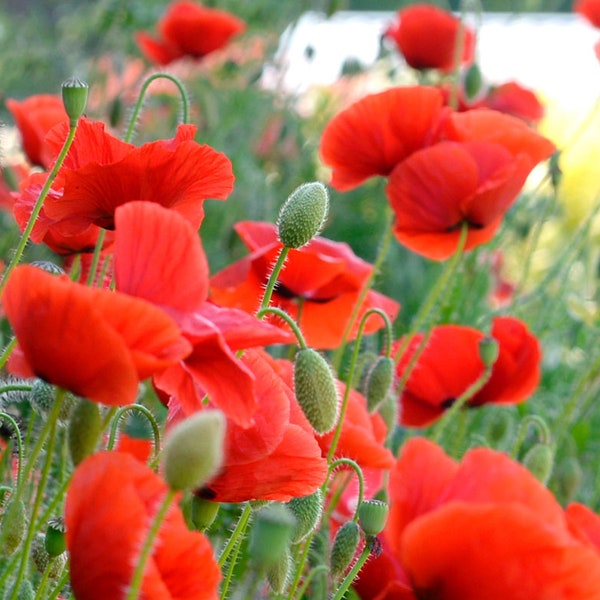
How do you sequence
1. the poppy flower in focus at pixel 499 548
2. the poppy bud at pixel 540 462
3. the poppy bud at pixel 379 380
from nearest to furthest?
the poppy flower in focus at pixel 499 548 → the poppy bud at pixel 379 380 → the poppy bud at pixel 540 462

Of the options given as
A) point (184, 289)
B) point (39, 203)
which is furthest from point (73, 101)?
point (184, 289)

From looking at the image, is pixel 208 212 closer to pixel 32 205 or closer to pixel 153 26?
pixel 153 26

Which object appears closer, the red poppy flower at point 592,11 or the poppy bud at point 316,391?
the poppy bud at point 316,391

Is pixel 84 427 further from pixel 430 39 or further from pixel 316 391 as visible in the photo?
pixel 430 39

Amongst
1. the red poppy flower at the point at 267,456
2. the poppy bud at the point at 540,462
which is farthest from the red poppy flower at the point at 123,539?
the poppy bud at the point at 540,462

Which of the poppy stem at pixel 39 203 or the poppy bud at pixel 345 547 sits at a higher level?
the poppy stem at pixel 39 203

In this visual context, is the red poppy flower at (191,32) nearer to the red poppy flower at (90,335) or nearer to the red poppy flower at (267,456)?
the red poppy flower at (267,456)

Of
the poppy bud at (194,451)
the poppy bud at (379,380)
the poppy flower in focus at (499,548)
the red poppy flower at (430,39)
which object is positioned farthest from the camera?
the red poppy flower at (430,39)

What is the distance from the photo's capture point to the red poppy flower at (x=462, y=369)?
1.35 m

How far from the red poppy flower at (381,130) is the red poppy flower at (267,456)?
54 centimetres

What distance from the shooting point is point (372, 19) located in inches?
189

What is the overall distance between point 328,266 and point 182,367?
55 cm

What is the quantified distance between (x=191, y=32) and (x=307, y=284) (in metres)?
1.29

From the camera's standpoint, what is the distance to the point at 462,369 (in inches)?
53.3
